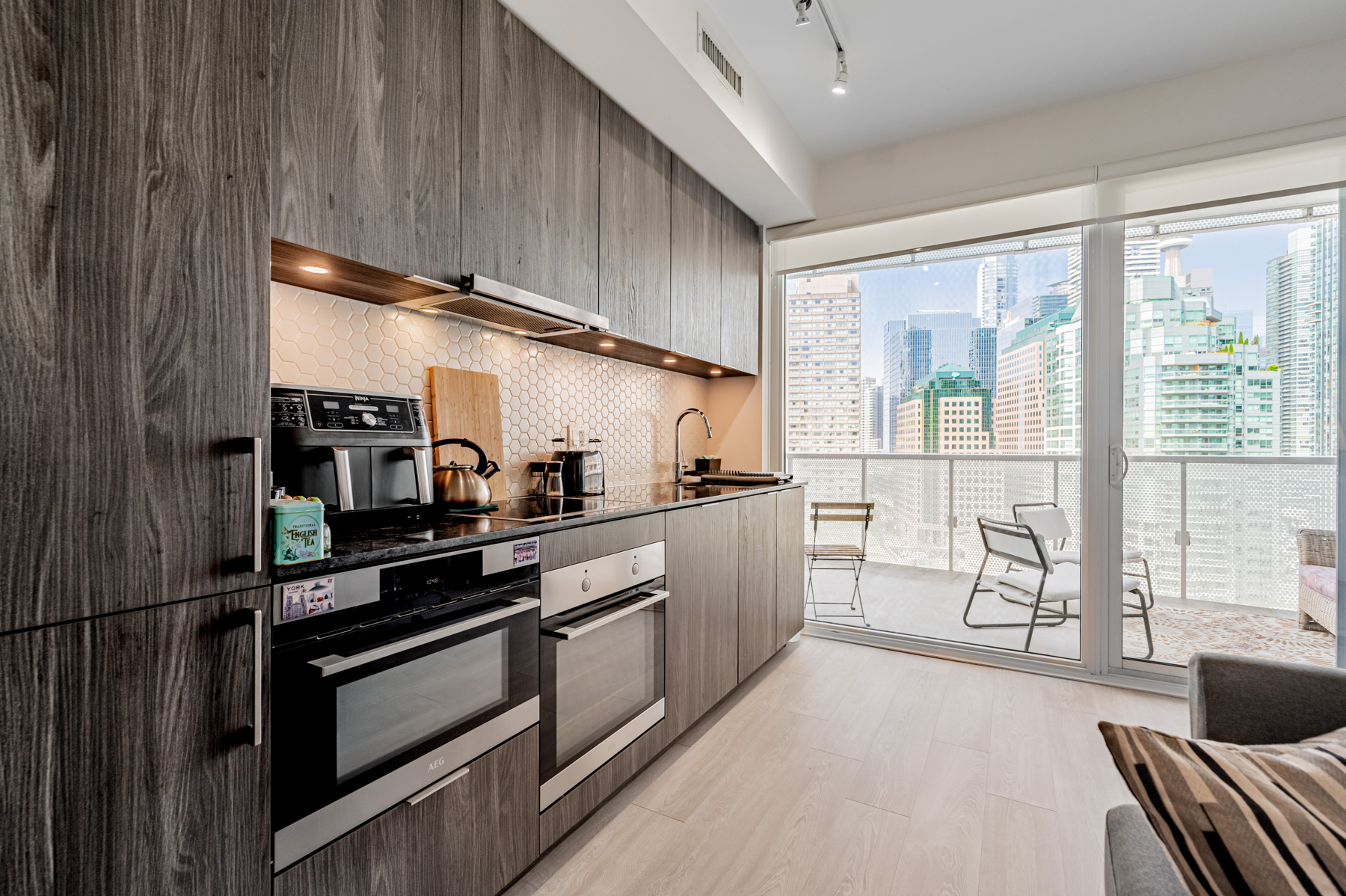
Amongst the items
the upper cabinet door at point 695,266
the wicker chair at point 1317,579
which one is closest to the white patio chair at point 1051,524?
the wicker chair at point 1317,579

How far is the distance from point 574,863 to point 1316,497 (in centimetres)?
339

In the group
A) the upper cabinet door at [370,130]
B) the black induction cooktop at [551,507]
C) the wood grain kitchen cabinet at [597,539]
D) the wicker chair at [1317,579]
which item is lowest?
the wicker chair at [1317,579]

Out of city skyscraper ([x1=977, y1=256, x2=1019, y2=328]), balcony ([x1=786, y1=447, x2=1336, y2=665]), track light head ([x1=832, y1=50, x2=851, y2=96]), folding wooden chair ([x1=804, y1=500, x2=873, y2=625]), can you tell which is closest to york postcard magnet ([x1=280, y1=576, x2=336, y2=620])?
track light head ([x1=832, y1=50, x2=851, y2=96])

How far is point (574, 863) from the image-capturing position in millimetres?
1612

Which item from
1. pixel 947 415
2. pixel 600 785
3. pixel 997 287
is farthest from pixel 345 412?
pixel 997 287

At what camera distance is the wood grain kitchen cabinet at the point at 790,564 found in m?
3.12

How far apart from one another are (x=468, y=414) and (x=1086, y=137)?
3211mm

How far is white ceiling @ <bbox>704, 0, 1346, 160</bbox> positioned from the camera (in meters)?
2.32

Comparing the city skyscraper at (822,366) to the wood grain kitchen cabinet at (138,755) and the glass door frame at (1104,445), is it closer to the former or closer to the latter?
the glass door frame at (1104,445)

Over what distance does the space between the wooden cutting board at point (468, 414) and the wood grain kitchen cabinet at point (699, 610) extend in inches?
27.0

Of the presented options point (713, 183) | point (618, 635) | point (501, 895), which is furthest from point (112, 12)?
point (713, 183)

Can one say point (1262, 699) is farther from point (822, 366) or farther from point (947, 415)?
point (822, 366)

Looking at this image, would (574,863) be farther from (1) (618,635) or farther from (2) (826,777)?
(2) (826,777)

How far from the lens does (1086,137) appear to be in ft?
9.51
